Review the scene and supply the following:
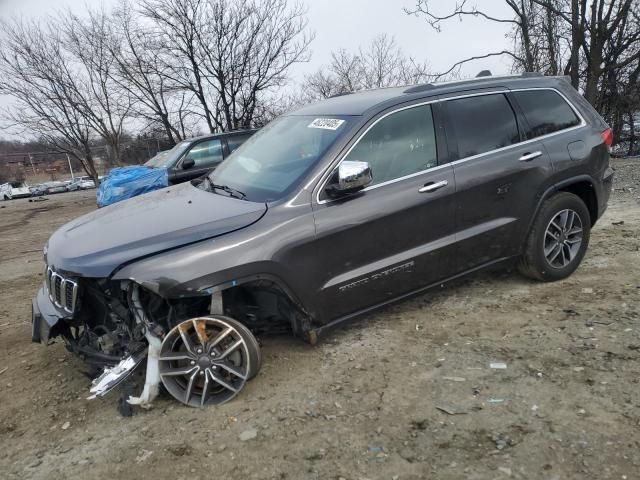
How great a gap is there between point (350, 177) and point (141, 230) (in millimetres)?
1359

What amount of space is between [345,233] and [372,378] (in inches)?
37.5

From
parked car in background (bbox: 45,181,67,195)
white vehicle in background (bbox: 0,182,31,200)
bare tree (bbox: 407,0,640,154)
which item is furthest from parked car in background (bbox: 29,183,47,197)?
bare tree (bbox: 407,0,640,154)

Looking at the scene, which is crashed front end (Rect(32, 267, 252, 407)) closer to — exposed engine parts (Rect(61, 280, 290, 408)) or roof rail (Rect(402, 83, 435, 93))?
exposed engine parts (Rect(61, 280, 290, 408))

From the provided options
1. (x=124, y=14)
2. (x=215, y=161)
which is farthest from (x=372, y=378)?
(x=124, y=14)

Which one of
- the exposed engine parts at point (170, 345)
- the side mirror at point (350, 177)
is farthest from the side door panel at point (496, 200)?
the exposed engine parts at point (170, 345)

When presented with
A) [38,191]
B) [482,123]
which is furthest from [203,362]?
[38,191]

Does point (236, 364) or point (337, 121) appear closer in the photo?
point (236, 364)

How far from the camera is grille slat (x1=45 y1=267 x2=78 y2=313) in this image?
9.81ft

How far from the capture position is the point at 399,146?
354 centimetres

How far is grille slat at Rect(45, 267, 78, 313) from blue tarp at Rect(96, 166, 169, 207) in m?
5.48

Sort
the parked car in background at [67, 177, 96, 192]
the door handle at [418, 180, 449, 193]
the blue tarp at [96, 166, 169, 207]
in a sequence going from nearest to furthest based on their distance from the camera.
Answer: the door handle at [418, 180, 449, 193]
the blue tarp at [96, 166, 169, 207]
the parked car in background at [67, 177, 96, 192]

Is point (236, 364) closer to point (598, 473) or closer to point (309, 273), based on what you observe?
point (309, 273)

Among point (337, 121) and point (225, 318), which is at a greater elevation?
point (337, 121)

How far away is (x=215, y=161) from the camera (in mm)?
10000
